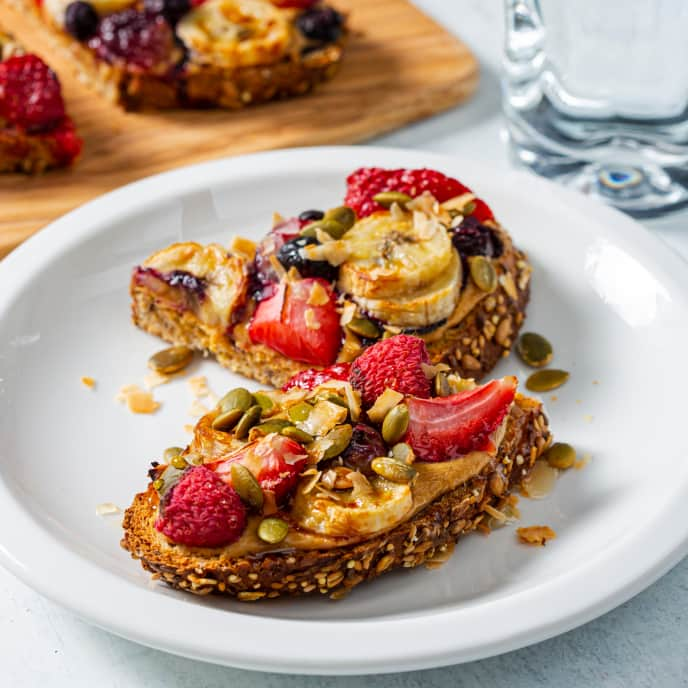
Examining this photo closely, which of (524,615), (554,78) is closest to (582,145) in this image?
(554,78)

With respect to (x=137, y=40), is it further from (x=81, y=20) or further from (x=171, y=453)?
(x=171, y=453)

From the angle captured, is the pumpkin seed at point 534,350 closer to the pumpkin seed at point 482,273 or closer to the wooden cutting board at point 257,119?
the pumpkin seed at point 482,273

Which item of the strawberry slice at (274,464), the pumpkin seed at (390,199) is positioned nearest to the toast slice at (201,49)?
the pumpkin seed at (390,199)

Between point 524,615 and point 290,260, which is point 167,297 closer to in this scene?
point 290,260

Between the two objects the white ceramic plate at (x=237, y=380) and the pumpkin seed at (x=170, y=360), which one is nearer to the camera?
the white ceramic plate at (x=237, y=380)

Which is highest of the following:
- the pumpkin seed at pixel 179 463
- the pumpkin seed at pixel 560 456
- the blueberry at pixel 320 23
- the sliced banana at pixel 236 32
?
the pumpkin seed at pixel 179 463

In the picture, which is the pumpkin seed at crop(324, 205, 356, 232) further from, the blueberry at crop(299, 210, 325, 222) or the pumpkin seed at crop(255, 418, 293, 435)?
the pumpkin seed at crop(255, 418, 293, 435)

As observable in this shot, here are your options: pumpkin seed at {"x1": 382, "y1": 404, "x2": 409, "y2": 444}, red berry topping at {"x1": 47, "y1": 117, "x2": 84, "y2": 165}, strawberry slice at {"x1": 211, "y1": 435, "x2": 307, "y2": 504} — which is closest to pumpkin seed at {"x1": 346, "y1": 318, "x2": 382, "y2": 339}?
pumpkin seed at {"x1": 382, "y1": 404, "x2": 409, "y2": 444}
